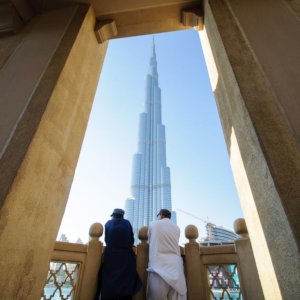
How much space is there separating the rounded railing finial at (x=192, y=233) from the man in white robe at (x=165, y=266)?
0.24m

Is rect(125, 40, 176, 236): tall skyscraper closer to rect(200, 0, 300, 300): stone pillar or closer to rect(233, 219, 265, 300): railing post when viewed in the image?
rect(233, 219, 265, 300): railing post

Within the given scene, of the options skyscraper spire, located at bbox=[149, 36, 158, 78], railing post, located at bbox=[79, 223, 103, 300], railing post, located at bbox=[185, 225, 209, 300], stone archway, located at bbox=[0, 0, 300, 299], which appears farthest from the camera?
skyscraper spire, located at bbox=[149, 36, 158, 78]

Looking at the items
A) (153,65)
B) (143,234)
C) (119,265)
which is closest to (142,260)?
(143,234)

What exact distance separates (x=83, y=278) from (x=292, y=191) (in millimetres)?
2723

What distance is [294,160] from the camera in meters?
1.47

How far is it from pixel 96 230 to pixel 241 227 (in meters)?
2.02

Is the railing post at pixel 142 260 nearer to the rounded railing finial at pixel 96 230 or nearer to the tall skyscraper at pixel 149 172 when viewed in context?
the rounded railing finial at pixel 96 230

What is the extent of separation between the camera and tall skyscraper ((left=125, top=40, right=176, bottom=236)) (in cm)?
7562

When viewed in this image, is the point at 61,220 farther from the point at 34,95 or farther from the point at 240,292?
the point at 240,292

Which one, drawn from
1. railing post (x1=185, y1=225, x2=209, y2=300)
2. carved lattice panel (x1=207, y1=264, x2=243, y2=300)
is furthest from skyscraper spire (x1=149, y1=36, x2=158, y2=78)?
carved lattice panel (x1=207, y1=264, x2=243, y2=300)

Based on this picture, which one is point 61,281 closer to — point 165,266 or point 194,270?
point 165,266

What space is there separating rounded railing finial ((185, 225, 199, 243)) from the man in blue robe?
84 cm

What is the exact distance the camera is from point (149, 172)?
85875mm

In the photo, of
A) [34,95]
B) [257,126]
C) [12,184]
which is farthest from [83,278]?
[257,126]
